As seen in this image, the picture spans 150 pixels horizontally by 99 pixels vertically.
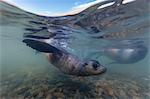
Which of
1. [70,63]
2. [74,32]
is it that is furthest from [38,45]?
[74,32]

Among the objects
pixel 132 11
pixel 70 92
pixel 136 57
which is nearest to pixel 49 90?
pixel 70 92

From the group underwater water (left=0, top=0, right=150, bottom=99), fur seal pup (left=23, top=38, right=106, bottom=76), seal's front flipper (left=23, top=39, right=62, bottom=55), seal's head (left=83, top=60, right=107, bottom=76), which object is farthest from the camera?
underwater water (left=0, top=0, right=150, bottom=99)

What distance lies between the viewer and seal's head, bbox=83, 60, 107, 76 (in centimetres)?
723

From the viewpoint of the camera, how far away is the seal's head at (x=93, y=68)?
7231 millimetres

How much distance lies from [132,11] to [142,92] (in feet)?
11.1

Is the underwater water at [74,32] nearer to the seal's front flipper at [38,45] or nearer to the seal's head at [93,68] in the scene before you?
the seal's head at [93,68]

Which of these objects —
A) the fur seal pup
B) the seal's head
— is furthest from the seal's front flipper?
the seal's head

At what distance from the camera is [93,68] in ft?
24.1

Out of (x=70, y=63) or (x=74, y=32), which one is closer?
(x=70, y=63)

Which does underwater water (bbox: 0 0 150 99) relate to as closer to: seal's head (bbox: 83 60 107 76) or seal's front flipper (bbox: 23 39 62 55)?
seal's head (bbox: 83 60 107 76)

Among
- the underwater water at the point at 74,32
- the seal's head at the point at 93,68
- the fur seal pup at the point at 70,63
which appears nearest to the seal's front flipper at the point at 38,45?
the fur seal pup at the point at 70,63

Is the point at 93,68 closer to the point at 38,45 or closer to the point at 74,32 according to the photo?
the point at 38,45

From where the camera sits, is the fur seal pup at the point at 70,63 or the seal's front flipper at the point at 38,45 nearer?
the fur seal pup at the point at 70,63

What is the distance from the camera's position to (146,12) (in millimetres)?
10125
